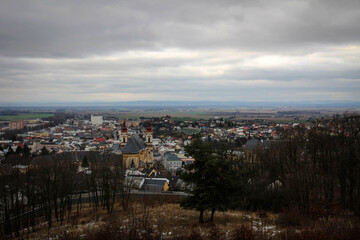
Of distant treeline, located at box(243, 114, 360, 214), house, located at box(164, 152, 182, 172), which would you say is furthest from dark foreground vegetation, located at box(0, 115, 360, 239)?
house, located at box(164, 152, 182, 172)

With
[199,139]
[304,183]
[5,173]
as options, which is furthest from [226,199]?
[5,173]

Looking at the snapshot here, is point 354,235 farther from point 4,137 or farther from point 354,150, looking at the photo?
point 4,137

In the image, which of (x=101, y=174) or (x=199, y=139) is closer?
(x=199, y=139)

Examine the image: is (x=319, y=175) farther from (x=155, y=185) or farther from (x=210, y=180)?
(x=155, y=185)

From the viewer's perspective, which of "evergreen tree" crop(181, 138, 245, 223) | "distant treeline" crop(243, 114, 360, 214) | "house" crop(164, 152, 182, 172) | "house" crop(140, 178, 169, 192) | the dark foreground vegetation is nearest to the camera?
the dark foreground vegetation

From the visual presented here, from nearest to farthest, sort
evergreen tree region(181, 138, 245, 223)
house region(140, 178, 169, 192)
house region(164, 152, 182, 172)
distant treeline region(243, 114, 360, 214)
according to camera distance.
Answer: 1. evergreen tree region(181, 138, 245, 223)
2. distant treeline region(243, 114, 360, 214)
3. house region(140, 178, 169, 192)
4. house region(164, 152, 182, 172)

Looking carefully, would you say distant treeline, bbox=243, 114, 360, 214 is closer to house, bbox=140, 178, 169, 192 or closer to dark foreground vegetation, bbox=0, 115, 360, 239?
dark foreground vegetation, bbox=0, 115, 360, 239

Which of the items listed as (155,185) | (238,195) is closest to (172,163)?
(155,185)

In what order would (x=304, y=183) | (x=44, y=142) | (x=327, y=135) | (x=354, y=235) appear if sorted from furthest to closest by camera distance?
(x=44, y=142), (x=327, y=135), (x=304, y=183), (x=354, y=235)
